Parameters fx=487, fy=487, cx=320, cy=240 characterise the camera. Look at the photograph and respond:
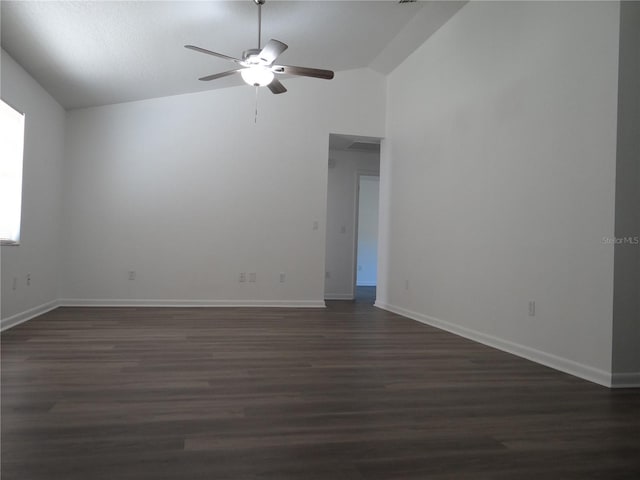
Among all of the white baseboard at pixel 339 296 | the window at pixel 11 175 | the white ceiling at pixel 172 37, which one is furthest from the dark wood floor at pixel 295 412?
the white baseboard at pixel 339 296

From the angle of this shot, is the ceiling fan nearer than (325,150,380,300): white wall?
Yes

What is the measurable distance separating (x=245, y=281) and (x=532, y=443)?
462cm

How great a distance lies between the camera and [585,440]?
1980 millimetres

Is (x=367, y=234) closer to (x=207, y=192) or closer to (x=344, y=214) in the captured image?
(x=344, y=214)

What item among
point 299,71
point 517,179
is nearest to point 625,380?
point 517,179

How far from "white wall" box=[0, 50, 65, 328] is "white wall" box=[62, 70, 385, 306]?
1.12 feet

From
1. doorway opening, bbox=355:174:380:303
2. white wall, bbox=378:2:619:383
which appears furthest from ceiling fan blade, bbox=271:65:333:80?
doorway opening, bbox=355:174:380:303

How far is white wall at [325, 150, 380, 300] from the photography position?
25.2 ft

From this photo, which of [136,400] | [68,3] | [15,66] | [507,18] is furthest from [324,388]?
[15,66]

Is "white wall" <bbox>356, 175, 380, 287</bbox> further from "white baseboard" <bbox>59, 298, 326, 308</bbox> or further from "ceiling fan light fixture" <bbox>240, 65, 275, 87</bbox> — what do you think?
"ceiling fan light fixture" <bbox>240, 65, 275, 87</bbox>

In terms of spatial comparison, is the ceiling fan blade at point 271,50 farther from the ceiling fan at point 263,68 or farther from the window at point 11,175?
the window at point 11,175

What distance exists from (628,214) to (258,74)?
2806 mm

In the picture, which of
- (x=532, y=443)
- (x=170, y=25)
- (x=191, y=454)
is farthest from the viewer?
(x=170, y=25)

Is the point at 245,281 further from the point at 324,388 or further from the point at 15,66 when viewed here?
the point at 324,388
